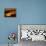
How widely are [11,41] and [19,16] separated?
2.36 ft

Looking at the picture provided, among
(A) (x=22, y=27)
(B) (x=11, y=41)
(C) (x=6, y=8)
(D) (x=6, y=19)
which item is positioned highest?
(C) (x=6, y=8)

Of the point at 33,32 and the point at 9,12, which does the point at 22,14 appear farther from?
the point at 33,32

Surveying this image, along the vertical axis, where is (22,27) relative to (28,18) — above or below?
below

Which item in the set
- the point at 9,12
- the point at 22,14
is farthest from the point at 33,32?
the point at 9,12

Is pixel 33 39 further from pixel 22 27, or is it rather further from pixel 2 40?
pixel 2 40

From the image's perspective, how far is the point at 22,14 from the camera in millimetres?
3377

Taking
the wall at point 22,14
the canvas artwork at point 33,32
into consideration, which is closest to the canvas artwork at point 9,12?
the wall at point 22,14

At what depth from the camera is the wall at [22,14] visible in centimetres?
335

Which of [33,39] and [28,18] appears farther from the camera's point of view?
[28,18]

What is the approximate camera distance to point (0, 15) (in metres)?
3.38

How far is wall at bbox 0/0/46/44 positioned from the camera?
11.0ft

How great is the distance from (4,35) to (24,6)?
977 millimetres

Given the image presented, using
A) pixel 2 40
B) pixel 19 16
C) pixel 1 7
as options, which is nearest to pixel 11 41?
pixel 2 40

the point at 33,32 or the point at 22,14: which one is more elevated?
the point at 22,14
